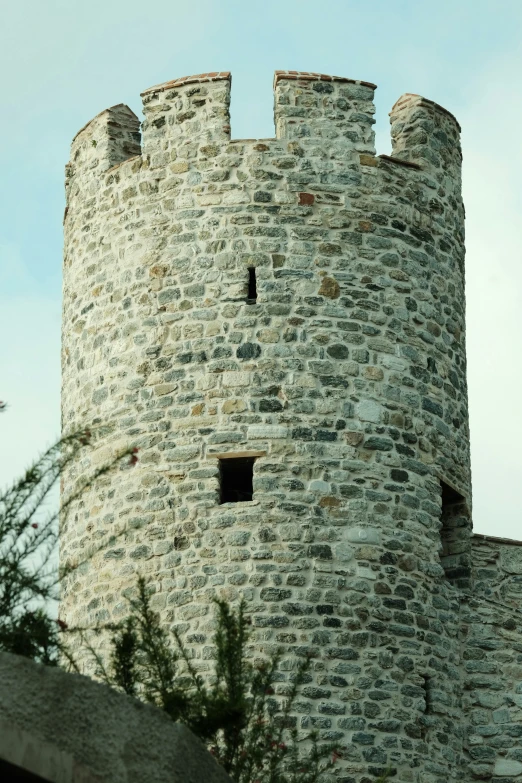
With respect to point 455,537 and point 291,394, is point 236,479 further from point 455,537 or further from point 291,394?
point 455,537

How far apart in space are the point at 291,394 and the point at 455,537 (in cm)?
198

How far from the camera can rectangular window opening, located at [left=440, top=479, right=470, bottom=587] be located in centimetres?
1260

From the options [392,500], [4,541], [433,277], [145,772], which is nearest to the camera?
[145,772]

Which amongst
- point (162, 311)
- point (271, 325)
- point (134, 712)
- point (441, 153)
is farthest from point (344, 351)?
point (134, 712)

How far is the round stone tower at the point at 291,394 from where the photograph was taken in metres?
11.2

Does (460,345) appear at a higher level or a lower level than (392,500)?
higher

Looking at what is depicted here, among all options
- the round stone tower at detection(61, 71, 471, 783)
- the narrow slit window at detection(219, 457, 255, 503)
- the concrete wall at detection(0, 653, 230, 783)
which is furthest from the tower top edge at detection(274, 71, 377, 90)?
the concrete wall at detection(0, 653, 230, 783)

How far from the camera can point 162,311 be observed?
475 inches

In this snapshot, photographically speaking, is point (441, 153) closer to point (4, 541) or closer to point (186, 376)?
point (186, 376)

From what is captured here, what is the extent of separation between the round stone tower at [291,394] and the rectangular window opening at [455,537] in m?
0.02

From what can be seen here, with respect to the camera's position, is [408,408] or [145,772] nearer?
[145,772]

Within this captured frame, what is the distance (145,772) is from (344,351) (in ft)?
22.4

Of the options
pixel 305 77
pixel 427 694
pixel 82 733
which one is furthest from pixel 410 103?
pixel 82 733

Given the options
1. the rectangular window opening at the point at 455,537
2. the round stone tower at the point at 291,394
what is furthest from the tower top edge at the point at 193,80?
the rectangular window opening at the point at 455,537
